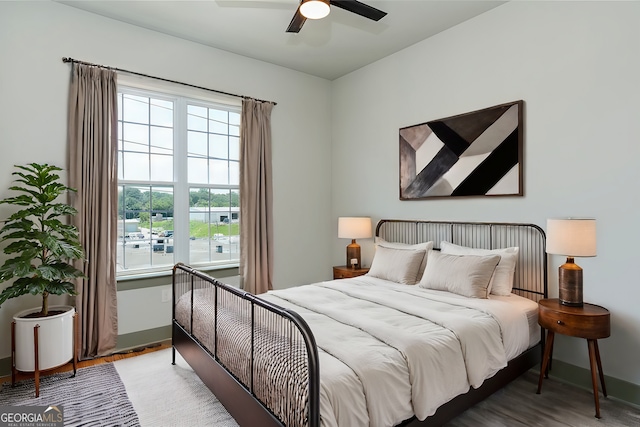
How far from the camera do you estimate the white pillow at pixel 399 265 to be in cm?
328

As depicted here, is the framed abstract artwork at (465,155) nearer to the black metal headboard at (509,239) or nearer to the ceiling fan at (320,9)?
the black metal headboard at (509,239)

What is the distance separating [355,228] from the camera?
13.4 feet

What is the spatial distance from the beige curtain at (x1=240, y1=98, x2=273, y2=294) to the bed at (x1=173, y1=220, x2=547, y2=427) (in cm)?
103

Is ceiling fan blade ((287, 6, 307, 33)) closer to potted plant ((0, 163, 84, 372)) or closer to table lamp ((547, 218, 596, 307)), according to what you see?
potted plant ((0, 163, 84, 372))

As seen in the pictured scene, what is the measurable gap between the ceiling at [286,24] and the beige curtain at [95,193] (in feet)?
2.31

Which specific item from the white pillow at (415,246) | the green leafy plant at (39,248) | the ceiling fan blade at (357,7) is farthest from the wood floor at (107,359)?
the ceiling fan blade at (357,7)

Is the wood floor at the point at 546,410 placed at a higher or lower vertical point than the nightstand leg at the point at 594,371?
lower

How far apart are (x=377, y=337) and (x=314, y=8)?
2118 millimetres

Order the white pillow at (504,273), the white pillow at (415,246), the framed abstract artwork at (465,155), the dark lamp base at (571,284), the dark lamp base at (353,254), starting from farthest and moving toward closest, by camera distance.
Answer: the dark lamp base at (353,254), the white pillow at (415,246), the framed abstract artwork at (465,155), the white pillow at (504,273), the dark lamp base at (571,284)

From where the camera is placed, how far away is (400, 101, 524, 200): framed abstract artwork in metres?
3.00

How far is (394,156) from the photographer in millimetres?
4043

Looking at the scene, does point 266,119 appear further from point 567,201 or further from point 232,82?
point 567,201

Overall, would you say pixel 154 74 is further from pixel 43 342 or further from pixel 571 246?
pixel 571 246

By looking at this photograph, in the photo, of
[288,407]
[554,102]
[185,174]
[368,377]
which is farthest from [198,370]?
[554,102]
